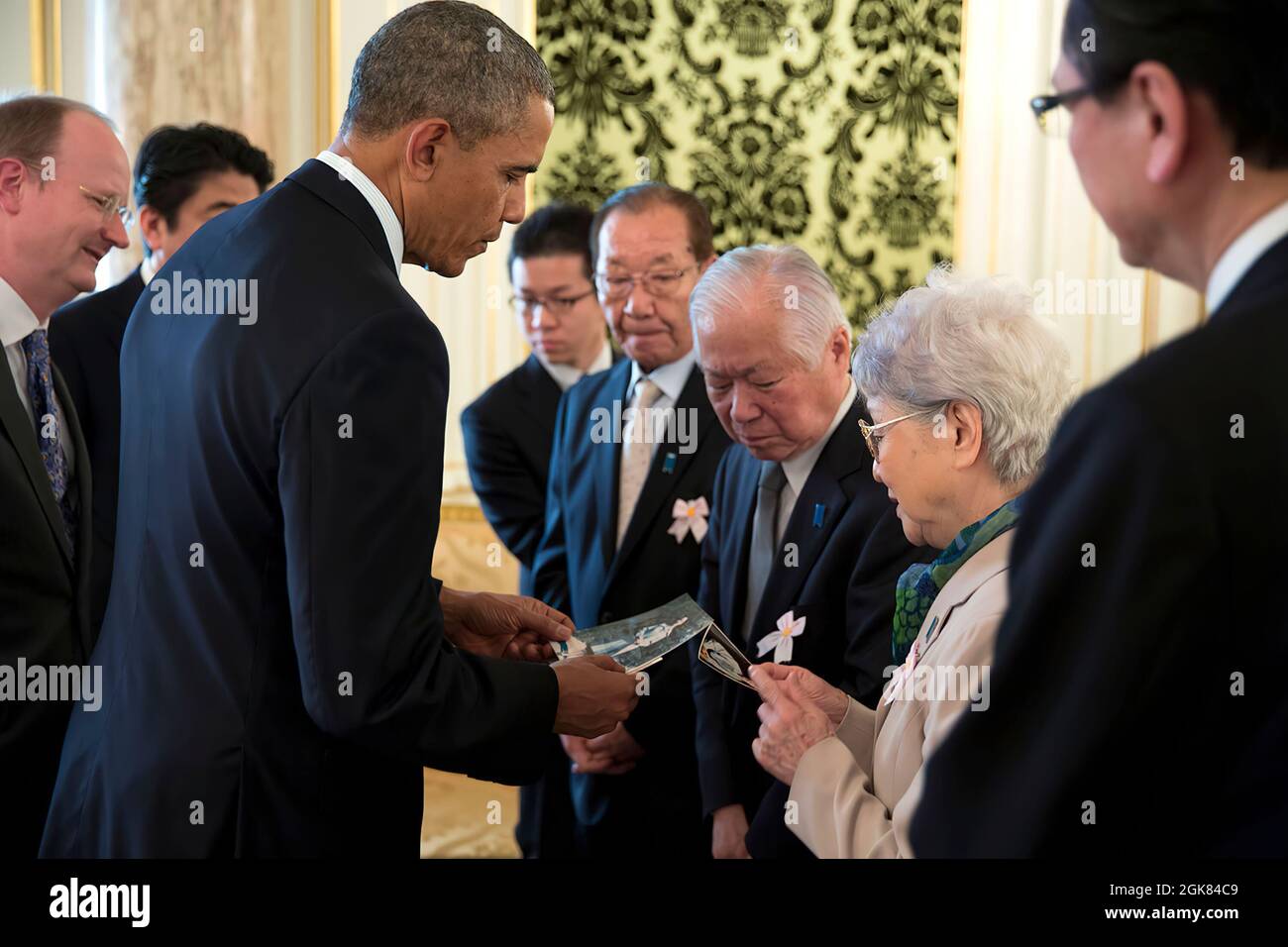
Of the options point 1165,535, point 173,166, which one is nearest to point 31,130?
point 173,166

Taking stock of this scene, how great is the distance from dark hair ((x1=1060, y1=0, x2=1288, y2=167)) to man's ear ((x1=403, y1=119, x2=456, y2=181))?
1.11m

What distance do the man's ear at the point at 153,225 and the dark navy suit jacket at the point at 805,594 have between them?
1965 millimetres

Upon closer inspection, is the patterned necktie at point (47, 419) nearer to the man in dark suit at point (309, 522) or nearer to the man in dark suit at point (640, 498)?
the man in dark suit at point (309, 522)

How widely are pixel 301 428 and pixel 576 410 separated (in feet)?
6.46

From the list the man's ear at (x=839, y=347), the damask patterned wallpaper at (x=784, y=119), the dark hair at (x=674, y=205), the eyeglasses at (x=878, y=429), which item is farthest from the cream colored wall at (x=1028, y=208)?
the eyeglasses at (x=878, y=429)

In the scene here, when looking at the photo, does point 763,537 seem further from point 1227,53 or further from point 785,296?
point 1227,53

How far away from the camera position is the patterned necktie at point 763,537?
274cm

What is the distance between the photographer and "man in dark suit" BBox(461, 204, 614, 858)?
407 cm

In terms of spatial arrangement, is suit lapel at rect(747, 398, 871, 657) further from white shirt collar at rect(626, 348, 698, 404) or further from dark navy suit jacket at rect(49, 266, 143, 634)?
dark navy suit jacket at rect(49, 266, 143, 634)

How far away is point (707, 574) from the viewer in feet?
9.86

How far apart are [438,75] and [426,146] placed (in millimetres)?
106

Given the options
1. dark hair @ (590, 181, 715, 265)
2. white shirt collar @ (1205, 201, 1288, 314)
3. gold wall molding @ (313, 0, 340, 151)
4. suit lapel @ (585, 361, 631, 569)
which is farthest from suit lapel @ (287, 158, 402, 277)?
gold wall molding @ (313, 0, 340, 151)

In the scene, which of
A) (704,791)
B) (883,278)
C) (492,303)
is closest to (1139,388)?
(704,791)
